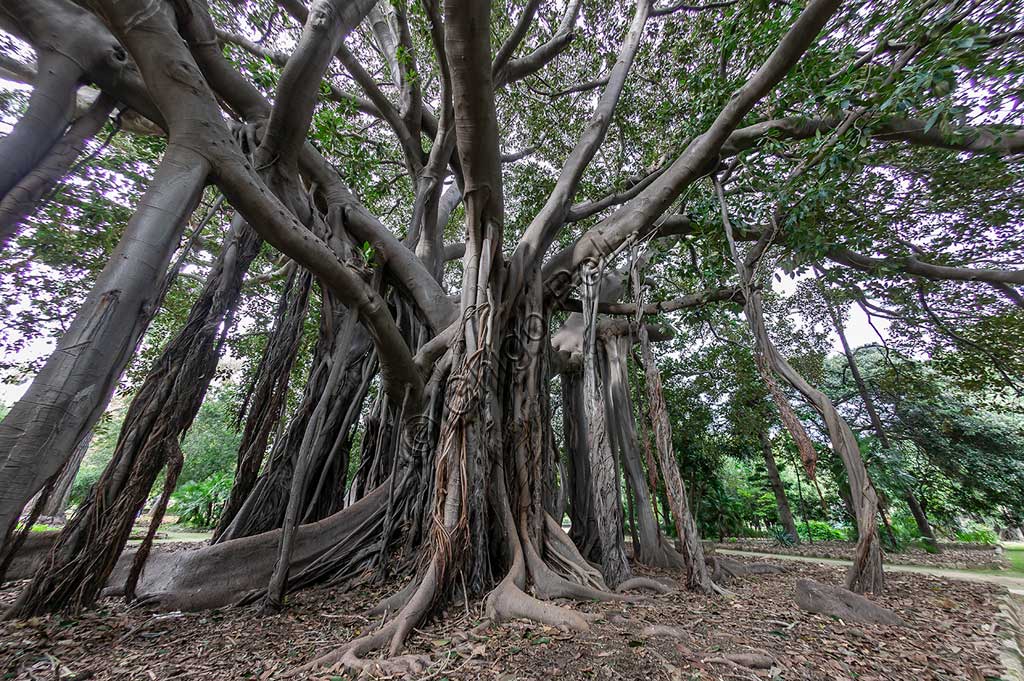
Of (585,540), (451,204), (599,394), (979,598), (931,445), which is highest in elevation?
(451,204)

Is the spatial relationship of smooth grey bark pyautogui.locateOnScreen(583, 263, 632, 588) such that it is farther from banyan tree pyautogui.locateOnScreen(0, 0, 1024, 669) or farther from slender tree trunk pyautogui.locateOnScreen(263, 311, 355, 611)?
slender tree trunk pyautogui.locateOnScreen(263, 311, 355, 611)

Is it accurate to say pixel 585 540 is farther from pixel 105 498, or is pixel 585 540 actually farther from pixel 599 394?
pixel 105 498

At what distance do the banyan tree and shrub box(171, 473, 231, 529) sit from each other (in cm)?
646

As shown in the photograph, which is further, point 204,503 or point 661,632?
point 204,503

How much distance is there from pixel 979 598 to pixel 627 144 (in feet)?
18.3

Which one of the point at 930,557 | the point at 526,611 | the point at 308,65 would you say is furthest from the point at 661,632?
the point at 930,557

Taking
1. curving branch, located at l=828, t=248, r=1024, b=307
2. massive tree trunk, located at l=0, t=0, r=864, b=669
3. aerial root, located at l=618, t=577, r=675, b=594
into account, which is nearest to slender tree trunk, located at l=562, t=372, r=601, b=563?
massive tree trunk, located at l=0, t=0, r=864, b=669

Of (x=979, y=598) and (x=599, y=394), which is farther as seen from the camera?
(x=599, y=394)

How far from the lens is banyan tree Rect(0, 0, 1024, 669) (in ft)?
5.65

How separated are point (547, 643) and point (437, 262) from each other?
3983mm

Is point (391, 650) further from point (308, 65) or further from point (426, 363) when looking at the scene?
point (308, 65)

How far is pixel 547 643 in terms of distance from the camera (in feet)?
5.31

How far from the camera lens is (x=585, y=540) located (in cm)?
416

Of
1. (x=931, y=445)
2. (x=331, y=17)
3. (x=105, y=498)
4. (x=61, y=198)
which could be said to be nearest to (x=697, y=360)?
(x=931, y=445)
